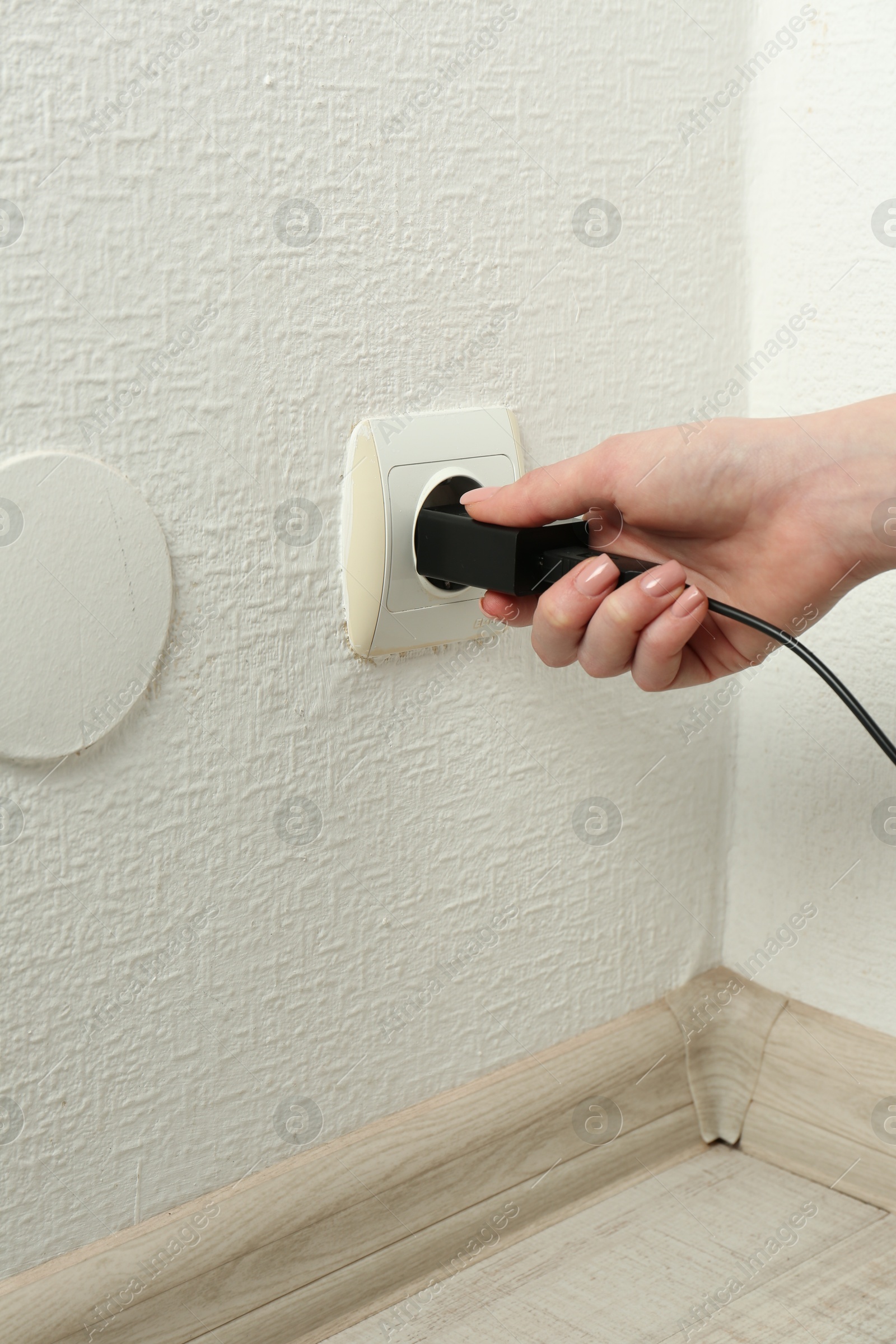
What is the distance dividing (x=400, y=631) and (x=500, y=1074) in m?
0.21

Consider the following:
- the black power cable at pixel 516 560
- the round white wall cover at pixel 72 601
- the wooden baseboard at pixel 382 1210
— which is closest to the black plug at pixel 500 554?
the black power cable at pixel 516 560

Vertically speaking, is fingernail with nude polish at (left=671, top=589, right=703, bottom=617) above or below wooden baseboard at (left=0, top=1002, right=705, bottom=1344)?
above

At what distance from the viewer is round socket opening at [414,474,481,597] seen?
45 centimetres

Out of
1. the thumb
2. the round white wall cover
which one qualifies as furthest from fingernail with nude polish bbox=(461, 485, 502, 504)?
the round white wall cover

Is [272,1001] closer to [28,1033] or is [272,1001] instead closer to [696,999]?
[28,1033]

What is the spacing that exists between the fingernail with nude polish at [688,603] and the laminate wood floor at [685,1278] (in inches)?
11.3

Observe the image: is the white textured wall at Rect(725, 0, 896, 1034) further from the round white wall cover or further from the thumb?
the round white wall cover

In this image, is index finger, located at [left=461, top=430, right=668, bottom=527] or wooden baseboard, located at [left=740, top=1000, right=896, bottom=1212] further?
wooden baseboard, located at [left=740, top=1000, right=896, bottom=1212]

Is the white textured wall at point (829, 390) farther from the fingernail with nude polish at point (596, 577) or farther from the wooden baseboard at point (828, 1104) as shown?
the fingernail with nude polish at point (596, 577)

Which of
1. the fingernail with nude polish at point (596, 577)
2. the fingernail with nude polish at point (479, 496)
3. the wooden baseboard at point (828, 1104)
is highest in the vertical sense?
the fingernail with nude polish at point (479, 496)

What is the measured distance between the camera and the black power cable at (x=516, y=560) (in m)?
0.41

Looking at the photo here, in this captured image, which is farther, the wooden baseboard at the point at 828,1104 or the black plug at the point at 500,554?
the wooden baseboard at the point at 828,1104

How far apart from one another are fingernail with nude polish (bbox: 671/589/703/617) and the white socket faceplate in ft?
0.31

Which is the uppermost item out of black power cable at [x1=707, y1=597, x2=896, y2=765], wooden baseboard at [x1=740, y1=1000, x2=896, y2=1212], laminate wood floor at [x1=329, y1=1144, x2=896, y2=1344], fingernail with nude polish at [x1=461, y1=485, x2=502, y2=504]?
fingernail with nude polish at [x1=461, y1=485, x2=502, y2=504]
